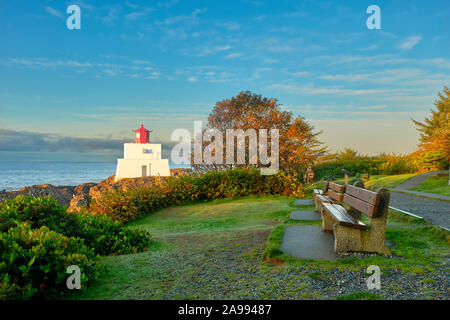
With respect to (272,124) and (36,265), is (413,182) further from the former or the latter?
(36,265)

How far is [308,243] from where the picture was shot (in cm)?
462

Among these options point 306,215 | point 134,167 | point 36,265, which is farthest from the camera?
point 134,167

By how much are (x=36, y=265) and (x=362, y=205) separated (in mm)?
4034

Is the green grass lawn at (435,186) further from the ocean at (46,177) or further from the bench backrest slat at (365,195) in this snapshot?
the ocean at (46,177)

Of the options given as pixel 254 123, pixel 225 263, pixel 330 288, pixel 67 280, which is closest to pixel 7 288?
pixel 67 280

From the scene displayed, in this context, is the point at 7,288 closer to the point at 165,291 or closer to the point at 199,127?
the point at 165,291

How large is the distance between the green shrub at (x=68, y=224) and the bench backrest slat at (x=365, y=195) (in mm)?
3481

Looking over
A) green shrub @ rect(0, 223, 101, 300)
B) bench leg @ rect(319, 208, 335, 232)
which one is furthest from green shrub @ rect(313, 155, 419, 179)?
green shrub @ rect(0, 223, 101, 300)

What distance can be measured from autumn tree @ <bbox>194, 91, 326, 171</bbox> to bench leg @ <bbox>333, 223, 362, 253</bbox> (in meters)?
14.0

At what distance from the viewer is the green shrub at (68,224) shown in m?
4.45

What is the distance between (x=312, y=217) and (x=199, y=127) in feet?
48.2

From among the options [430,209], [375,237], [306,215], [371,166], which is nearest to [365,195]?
[375,237]

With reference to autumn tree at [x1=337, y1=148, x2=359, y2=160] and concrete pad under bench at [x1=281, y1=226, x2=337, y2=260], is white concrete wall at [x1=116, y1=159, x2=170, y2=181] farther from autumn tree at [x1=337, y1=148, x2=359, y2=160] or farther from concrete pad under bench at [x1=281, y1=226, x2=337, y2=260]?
concrete pad under bench at [x1=281, y1=226, x2=337, y2=260]

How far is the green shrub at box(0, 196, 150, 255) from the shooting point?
175 inches
